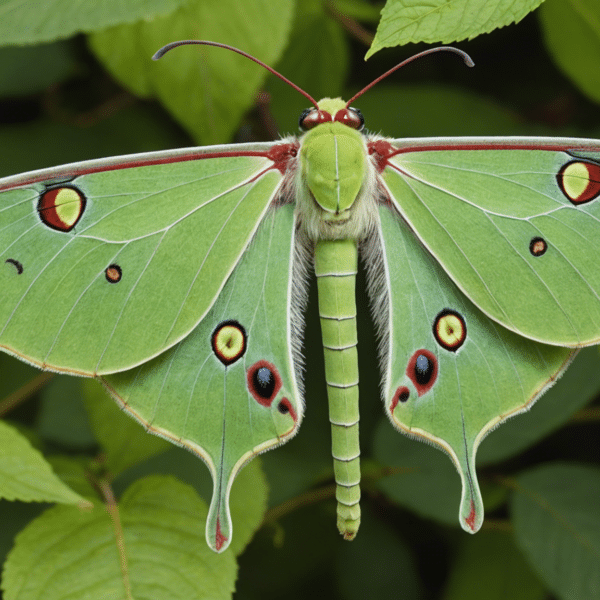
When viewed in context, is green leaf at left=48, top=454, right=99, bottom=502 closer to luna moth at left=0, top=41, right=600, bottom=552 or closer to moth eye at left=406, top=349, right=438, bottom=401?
luna moth at left=0, top=41, right=600, bottom=552

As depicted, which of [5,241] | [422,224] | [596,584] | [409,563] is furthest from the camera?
[409,563]

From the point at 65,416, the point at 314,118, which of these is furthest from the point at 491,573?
the point at 314,118

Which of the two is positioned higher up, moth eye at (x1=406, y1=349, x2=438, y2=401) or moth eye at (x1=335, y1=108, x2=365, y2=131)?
moth eye at (x1=335, y1=108, x2=365, y2=131)

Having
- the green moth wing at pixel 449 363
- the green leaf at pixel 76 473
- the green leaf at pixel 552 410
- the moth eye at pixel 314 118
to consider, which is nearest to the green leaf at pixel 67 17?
the moth eye at pixel 314 118

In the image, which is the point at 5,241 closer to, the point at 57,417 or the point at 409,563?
the point at 57,417

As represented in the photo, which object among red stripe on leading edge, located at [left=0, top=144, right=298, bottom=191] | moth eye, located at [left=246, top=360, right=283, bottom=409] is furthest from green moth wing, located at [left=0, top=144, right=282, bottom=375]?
moth eye, located at [left=246, top=360, right=283, bottom=409]

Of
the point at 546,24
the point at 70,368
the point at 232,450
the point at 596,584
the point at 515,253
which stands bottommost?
the point at 596,584

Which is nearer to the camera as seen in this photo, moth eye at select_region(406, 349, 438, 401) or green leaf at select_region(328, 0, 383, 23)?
moth eye at select_region(406, 349, 438, 401)

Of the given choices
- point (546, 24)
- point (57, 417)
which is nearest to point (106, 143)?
point (57, 417)
